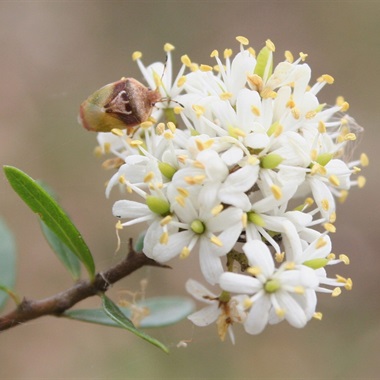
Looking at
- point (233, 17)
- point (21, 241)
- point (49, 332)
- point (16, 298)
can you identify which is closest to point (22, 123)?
point (21, 241)

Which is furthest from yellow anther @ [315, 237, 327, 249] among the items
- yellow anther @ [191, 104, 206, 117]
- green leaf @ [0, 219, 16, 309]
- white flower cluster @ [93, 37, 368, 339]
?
green leaf @ [0, 219, 16, 309]

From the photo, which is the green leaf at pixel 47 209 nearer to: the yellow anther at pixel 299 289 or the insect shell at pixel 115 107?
the insect shell at pixel 115 107

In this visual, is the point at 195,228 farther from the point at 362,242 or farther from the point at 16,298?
the point at 362,242

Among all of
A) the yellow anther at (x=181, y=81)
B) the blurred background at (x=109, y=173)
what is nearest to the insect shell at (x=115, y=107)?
the yellow anther at (x=181, y=81)

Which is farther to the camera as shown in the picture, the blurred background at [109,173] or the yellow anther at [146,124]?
the blurred background at [109,173]

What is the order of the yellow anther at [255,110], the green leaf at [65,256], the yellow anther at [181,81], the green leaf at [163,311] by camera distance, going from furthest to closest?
the green leaf at [163,311]
the green leaf at [65,256]
the yellow anther at [181,81]
the yellow anther at [255,110]

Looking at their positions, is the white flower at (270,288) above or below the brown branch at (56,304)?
above

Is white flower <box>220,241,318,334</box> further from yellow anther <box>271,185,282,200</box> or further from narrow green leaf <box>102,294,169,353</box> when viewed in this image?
narrow green leaf <box>102,294,169,353</box>
